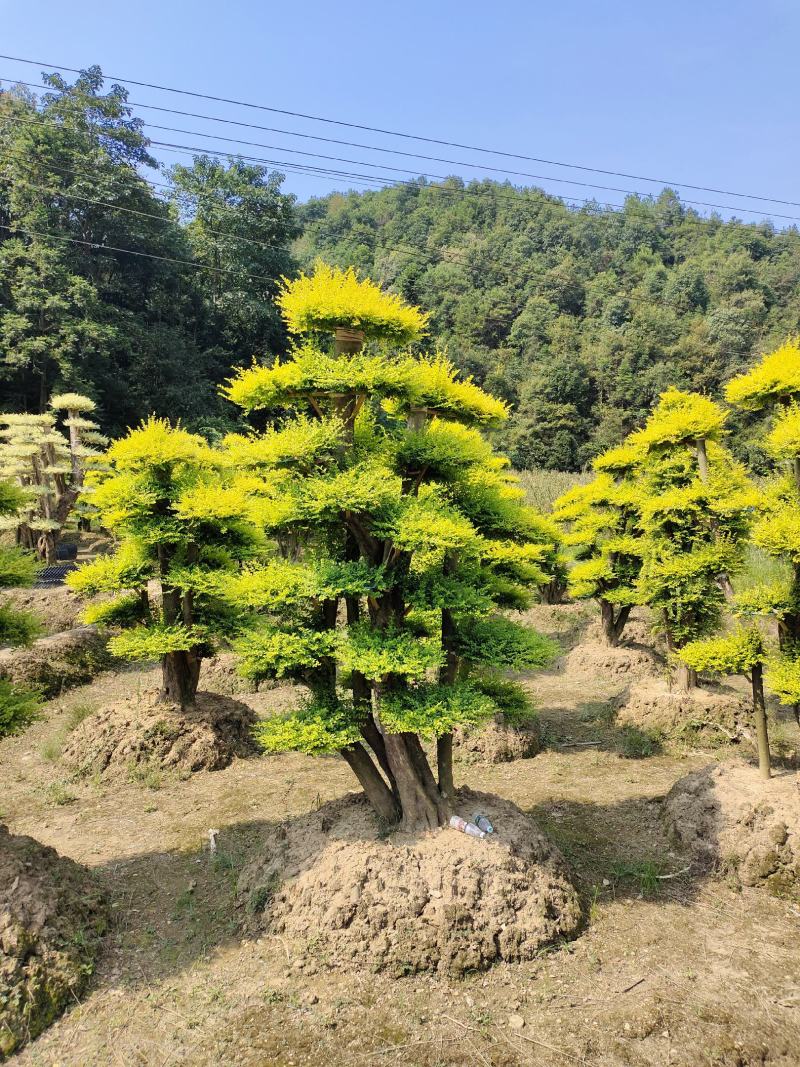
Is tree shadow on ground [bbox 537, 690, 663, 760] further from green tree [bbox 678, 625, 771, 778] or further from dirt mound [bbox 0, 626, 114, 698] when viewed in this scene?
dirt mound [bbox 0, 626, 114, 698]

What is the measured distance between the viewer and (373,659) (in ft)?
18.3

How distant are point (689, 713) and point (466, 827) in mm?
6765

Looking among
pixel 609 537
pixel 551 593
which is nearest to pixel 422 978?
pixel 609 537

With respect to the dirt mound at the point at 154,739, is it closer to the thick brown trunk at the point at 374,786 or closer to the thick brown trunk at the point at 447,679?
the thick brown trunk at the point at 374,786

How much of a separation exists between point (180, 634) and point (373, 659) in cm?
506

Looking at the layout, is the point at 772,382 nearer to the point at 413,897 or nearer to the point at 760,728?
the point at 760,728

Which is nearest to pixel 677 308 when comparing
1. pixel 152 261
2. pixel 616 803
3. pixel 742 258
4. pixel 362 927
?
pixel 742 258

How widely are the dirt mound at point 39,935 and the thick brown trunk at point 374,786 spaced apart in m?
2.65

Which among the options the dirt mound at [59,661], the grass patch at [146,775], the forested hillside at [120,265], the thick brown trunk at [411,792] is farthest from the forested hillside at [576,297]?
the thick brown trunk at [411,792]

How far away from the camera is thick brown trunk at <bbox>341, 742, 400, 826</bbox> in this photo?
21.2 feet

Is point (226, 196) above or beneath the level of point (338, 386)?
above

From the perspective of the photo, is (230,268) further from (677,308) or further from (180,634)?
(677,308)

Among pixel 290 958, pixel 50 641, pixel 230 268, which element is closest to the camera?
pixel 290 958

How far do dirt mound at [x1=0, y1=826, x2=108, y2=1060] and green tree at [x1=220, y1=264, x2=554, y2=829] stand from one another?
2.18m
